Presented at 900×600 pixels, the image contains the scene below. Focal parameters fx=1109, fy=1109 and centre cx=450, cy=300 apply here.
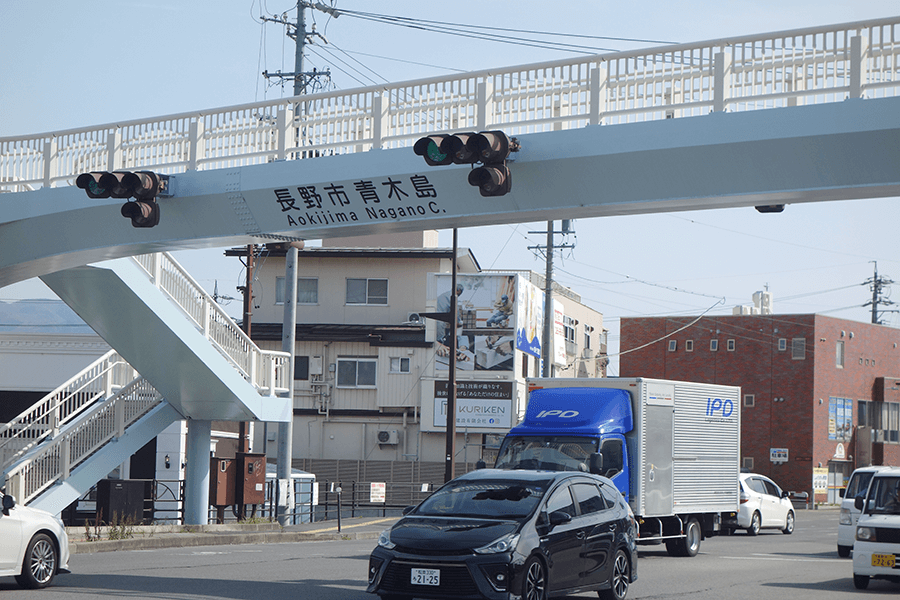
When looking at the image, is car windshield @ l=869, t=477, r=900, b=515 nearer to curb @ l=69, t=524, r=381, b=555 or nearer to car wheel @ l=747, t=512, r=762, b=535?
curb @ l=69, t=524, r=381, b=555

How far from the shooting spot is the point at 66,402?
24953 millimetres

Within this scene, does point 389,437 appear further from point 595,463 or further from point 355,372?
point 595,463

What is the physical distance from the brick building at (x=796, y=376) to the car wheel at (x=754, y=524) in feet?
102

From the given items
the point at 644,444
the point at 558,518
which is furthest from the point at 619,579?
the point at 644,444

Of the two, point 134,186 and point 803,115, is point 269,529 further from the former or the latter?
point 803,115

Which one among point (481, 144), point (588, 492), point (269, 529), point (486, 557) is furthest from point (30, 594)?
point (269, 529)

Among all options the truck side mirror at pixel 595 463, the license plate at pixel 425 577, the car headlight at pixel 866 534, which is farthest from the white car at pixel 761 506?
the license plate at pixel 425 577

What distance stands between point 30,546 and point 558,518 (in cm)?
649

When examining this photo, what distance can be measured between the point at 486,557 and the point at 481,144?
17.6 feet

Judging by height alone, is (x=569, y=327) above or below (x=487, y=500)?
above

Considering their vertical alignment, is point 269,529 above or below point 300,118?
below

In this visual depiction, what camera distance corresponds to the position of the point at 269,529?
26.1 metres

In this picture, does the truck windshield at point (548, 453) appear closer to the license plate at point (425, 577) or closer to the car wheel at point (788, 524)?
the license plate at point (425, 577)

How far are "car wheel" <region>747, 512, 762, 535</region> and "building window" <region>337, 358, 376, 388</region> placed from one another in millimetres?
21543
